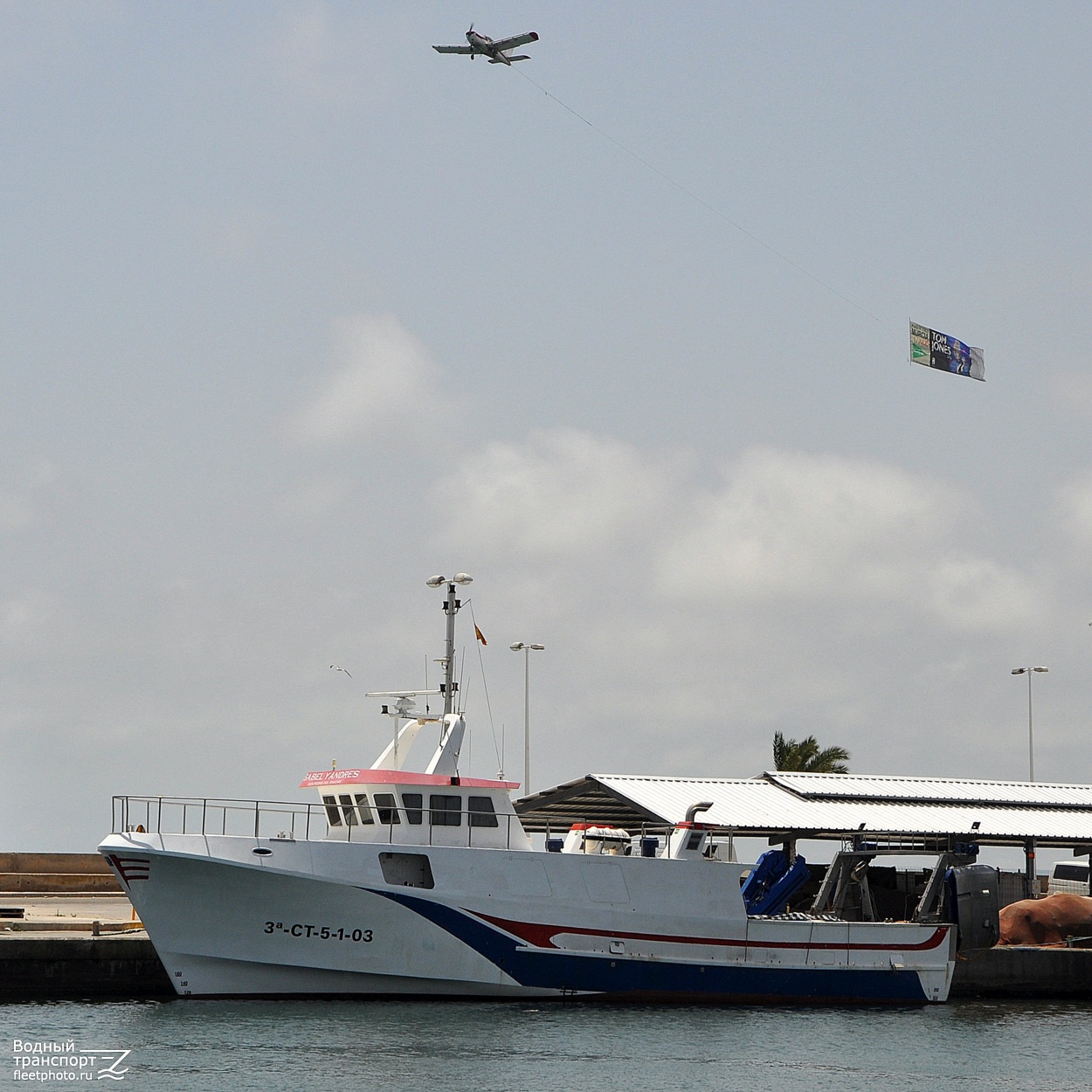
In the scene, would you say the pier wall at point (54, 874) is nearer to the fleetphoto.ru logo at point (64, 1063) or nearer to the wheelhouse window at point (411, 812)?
the wheelhouse window at point (411, 812)

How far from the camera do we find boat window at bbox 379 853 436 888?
25.8 m

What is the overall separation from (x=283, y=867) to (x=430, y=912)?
103 inches

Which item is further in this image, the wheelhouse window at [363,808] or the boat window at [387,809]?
the wheelhouse window at [363,808]

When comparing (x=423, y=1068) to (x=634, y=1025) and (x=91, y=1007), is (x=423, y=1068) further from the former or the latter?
(x=91, y=1007)

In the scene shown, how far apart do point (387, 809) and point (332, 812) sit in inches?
55.2

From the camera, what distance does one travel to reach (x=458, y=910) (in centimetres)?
2555

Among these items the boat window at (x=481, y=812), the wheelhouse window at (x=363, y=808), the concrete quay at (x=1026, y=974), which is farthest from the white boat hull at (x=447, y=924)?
the concrete quay at (x=1026, y=974)

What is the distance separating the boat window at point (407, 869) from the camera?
25844mm

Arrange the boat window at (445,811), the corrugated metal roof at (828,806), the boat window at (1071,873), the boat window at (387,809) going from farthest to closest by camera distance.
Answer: the boat window at (1071,873) < the corrugated metal roof at (828,806) < the boat window at (445,811) < the boat window at (387,809)

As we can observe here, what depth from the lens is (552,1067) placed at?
70.1 ft

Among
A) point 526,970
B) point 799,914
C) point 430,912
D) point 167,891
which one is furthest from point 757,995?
point 167,891

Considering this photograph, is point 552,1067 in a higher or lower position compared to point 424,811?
lower

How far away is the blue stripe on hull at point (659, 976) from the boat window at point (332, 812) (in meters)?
2.32

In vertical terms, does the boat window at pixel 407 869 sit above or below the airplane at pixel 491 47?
below
